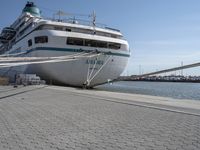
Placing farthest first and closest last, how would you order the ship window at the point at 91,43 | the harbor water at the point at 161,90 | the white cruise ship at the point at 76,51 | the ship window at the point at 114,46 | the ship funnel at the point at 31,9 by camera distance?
the ship funnel at the point at 31,9 < the harbor water at the point at 161,90 < the ship window at the point at 114,46 < the ship window at the point at 91,43 < the white cruise ship at the point at 76,51

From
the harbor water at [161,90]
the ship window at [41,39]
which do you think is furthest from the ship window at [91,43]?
the harbor water at [161,90]

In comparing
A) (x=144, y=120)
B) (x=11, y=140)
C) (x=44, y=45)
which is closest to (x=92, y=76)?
(x=44, y=45)

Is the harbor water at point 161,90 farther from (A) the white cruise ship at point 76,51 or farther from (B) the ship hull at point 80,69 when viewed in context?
(A) the white cruise ship at point 76,51

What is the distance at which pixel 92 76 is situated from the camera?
72.0ft

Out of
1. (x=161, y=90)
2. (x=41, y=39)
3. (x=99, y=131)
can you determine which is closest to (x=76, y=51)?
(x=41, y=39)

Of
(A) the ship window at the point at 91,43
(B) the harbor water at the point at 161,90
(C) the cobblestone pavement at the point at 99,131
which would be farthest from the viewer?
(B) the harbor water at the point at 161,90

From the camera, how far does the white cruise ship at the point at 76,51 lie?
68.1 ft

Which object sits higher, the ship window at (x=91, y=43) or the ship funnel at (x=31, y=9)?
the ship funnel at (x=31, y=9)

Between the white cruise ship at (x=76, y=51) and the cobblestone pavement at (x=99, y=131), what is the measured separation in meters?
13.1

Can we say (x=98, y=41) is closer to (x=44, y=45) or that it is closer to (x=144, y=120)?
(x=44, y=45)

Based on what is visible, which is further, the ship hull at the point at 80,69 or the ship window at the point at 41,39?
the ship window at the point at 41,39

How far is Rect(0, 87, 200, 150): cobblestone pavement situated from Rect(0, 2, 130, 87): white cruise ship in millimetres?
13149

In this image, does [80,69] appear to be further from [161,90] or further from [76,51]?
[161,90]

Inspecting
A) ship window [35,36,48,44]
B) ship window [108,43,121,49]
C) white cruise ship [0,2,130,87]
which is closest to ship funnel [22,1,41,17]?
white cruise ship [0,2,130,87]
